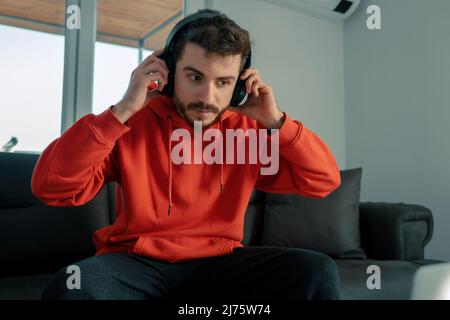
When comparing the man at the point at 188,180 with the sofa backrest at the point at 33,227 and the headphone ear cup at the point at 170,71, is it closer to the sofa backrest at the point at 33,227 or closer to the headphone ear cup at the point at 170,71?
the headphone ear cup at the point at 170,71

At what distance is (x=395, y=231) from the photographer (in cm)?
171

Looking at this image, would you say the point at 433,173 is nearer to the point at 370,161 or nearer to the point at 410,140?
the point at 410,140

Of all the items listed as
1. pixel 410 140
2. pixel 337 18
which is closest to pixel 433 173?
pixel 410 140

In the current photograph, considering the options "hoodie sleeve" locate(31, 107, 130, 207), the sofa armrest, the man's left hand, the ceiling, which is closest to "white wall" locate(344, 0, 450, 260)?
the sofa armrest

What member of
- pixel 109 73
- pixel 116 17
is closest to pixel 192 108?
pixel 109 73

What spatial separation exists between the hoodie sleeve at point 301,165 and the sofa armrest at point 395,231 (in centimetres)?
73

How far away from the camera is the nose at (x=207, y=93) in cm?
99

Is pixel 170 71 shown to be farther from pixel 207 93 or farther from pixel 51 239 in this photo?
pixel 51 239

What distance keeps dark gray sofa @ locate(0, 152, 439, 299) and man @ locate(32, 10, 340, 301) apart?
1.46 ft

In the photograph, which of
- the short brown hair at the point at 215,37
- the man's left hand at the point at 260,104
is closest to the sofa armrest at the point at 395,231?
the man's left hand at the point at 260,104

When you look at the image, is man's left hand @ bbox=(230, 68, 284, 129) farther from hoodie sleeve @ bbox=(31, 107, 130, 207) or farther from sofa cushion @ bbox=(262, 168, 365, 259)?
sofa cushion @ bbox=(262, 168, 365, 259)

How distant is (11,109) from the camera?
6.49ft

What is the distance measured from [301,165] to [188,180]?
0.29 m

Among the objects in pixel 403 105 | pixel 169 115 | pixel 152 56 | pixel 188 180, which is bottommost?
pixel 188 180
